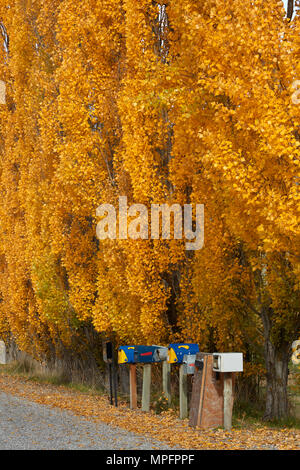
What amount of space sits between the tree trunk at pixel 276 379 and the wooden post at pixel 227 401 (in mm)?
1637

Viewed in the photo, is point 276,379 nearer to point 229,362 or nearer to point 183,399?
point 183,399

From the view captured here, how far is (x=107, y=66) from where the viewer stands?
13852 mm

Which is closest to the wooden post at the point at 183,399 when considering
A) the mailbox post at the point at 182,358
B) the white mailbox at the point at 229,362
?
the mailbox post at the point at 182,358

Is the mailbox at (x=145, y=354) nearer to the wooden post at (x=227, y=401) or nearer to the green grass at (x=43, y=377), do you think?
the wooden post at (x=227, y=401)

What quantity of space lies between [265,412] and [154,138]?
511 centimetres

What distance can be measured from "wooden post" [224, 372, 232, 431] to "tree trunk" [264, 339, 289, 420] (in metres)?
1.64

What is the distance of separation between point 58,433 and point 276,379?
373 cm

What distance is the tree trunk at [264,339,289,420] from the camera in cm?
1020

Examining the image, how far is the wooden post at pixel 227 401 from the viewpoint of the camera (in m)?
8.71

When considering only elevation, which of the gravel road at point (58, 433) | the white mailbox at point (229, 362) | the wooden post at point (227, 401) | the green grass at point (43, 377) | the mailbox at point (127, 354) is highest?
the white mailbox at point (229, 362)

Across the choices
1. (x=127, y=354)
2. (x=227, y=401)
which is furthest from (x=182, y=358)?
(x=127, y=354)

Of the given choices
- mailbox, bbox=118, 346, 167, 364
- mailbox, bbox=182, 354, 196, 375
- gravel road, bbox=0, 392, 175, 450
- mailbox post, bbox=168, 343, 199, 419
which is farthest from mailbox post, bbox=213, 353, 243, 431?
mailbox, bbox=118, 346, 167, 364
